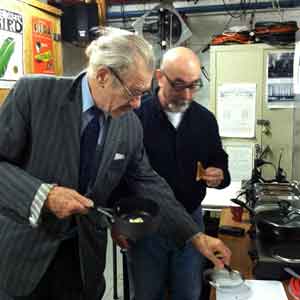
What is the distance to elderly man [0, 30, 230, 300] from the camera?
1.05 meters

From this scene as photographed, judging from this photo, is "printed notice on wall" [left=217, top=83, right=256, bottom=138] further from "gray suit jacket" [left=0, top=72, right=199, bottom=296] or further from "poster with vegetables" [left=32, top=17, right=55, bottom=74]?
"gray suit jacket" [left=0, top=72, right=199, bottom=296]

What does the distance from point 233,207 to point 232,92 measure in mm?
1622

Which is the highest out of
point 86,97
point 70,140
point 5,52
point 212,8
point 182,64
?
point 212,8

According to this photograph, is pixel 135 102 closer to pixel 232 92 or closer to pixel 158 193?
pixel 158 193

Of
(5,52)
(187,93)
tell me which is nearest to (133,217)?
(187,93)

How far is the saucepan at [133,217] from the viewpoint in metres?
1.02

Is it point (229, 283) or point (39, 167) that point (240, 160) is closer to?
point (229, 283)

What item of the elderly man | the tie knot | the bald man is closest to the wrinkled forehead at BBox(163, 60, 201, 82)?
the bald man

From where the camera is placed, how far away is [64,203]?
985 millimetres

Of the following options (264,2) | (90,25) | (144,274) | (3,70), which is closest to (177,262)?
(144,274)

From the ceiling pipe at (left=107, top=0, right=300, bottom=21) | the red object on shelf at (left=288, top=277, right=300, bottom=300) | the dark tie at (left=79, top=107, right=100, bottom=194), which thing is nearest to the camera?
the red object on shelf at (left=288, top=277, right=300, bottom=300)

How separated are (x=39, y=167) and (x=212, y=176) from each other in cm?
84

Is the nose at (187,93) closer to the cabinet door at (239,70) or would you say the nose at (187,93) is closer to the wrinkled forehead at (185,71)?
the wrinkled forehead at (185,71)

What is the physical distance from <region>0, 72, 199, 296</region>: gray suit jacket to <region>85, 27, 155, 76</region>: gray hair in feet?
0.41
